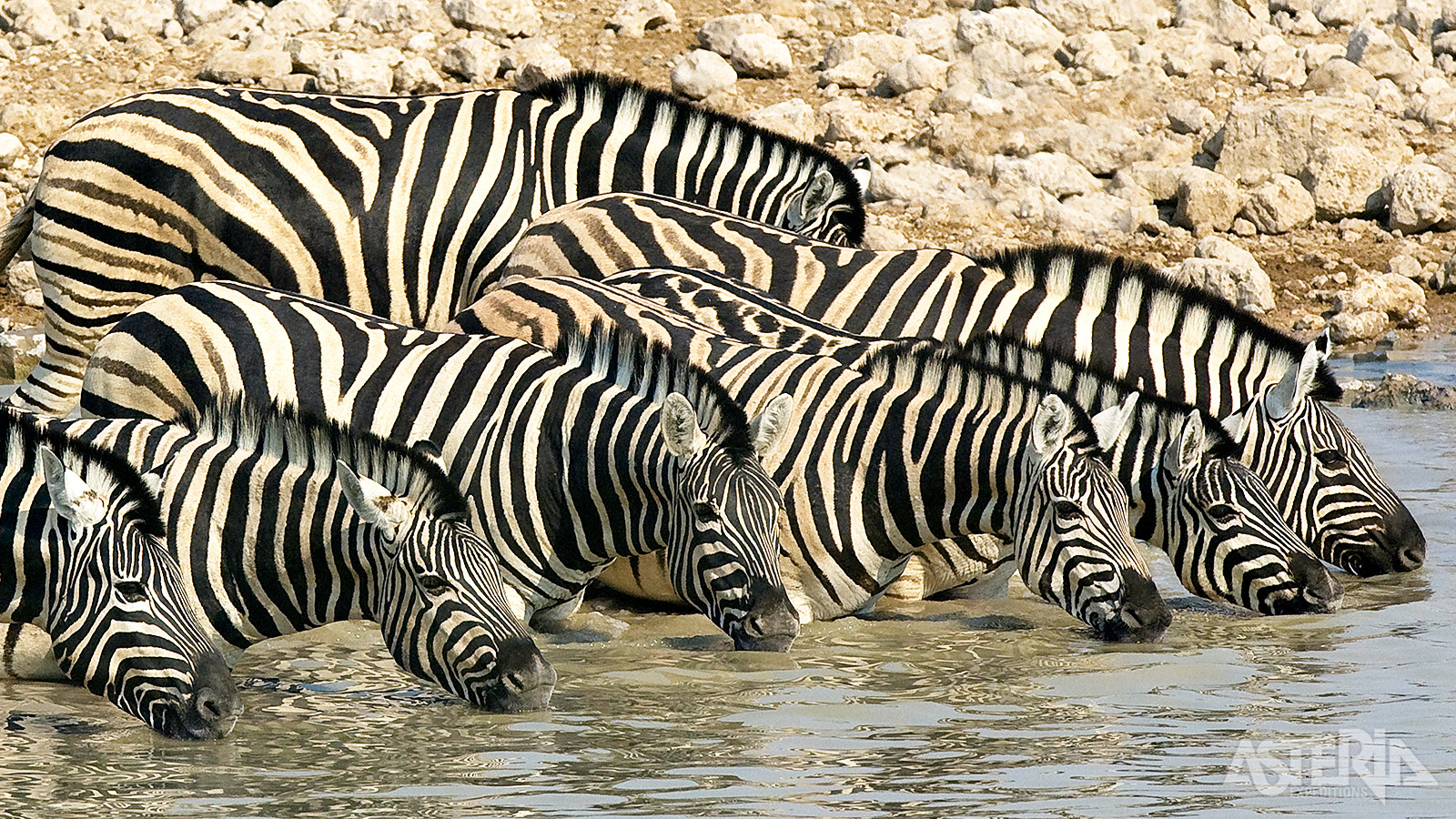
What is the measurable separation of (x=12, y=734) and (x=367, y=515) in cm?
138

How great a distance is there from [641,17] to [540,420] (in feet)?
37.1

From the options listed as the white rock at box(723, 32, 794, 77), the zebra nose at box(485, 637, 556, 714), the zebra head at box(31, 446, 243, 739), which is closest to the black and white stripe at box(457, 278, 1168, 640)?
the zebra nose at box(485, 637, 556, 714)

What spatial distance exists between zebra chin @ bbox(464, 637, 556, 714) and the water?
0.07 m

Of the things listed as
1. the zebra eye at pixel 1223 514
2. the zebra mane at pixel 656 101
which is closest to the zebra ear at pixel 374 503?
the zebra eye at pixel 1223 514

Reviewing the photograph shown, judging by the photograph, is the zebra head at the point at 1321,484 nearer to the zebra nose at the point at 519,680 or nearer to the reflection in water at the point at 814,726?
the reflection in water at the point at 814,726

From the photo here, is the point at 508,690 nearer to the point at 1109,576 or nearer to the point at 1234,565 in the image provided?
the point at 1109,576

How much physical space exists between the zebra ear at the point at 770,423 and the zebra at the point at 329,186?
3.24m

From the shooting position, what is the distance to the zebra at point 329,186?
432 inches

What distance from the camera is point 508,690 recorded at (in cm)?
729

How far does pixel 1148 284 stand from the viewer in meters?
10.5

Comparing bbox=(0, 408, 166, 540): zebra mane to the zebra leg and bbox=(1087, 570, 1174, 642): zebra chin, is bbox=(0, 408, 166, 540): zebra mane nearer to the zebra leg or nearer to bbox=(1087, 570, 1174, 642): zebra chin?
the zebra leg

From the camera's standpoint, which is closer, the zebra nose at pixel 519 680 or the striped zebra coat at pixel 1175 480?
the zebra nose at pixel 519 680

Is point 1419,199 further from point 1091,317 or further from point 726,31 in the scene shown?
point 1091,317

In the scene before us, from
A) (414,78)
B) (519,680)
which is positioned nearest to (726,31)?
(414,78)
